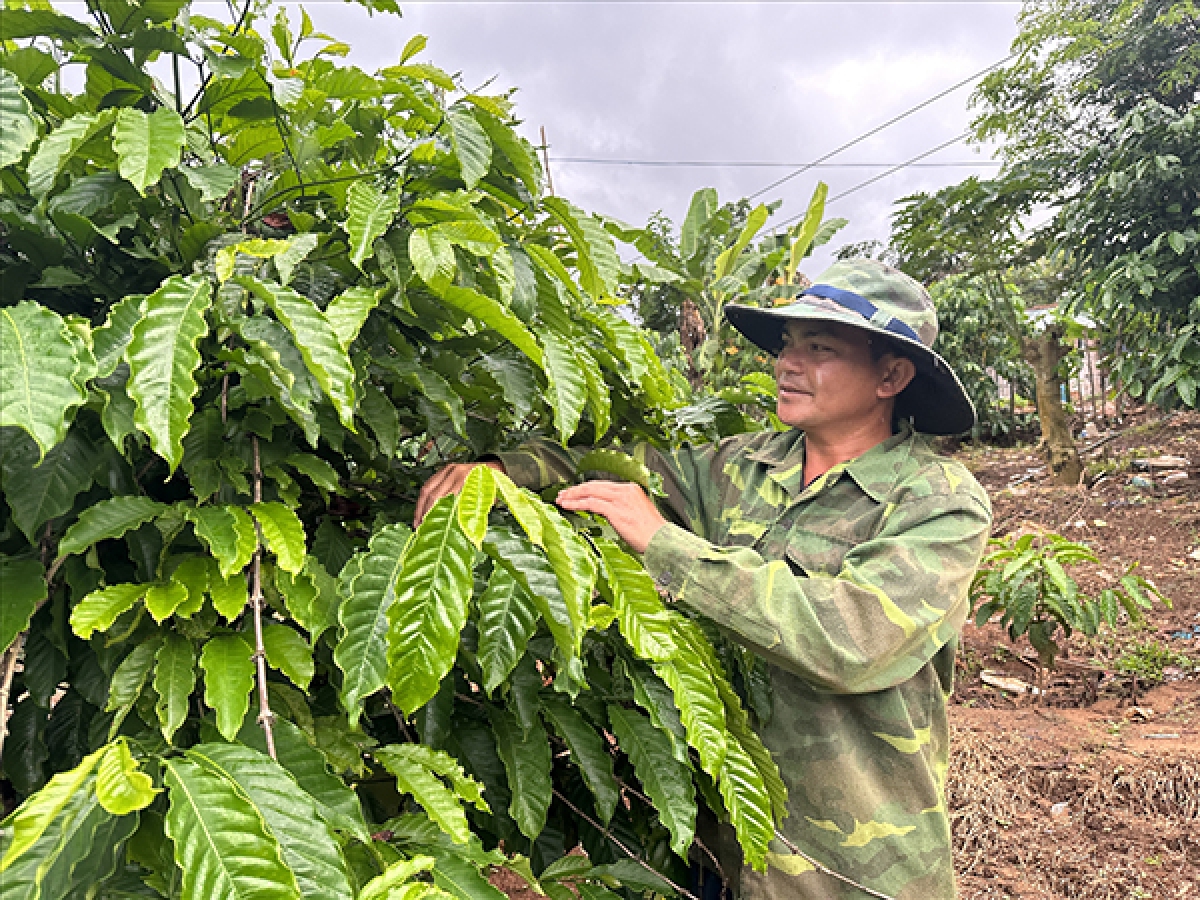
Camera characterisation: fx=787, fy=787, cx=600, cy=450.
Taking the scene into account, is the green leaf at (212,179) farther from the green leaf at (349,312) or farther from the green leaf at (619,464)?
the green leaf at (619,464)

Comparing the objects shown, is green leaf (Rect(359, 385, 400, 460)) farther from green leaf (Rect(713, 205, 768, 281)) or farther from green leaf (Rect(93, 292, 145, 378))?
green leaf (Rect(713, 205, 768, 281))

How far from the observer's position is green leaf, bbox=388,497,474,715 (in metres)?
0.65

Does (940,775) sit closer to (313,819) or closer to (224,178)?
(313,819)

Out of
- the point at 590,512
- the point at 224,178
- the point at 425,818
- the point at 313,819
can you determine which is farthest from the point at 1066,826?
the point at 224,178

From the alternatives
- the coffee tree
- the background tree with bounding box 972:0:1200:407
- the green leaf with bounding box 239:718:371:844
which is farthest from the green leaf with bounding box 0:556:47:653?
Result: the background tree with bounding box 972:0:1200:407

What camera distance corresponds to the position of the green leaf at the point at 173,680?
714 mm

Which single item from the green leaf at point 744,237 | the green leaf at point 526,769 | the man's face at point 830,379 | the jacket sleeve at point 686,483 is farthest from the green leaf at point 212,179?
the green leaf at point 744,237

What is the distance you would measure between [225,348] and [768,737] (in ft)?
3.65

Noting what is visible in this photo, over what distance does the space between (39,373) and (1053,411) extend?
8265 mm

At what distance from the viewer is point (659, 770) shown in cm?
101

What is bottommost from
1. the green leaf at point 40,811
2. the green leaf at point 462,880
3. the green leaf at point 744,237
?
the green leaf at point 462,880

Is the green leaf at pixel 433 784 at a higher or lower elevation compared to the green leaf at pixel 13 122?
lower

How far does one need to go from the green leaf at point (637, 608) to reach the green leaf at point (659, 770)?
0.79 ft

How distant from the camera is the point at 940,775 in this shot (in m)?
1.44
